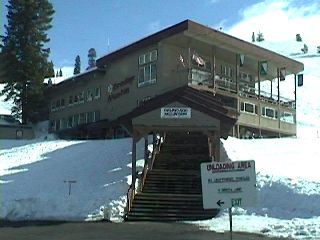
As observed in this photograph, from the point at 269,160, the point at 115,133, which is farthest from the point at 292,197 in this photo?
the point at 115,133

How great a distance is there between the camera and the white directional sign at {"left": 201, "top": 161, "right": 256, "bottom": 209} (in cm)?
1066

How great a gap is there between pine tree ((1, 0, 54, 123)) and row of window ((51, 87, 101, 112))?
6.47ft

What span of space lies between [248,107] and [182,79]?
20.6 feet

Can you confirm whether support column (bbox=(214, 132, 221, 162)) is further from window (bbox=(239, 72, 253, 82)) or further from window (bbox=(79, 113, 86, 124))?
window (bbox=(79, 113, 86, 124))

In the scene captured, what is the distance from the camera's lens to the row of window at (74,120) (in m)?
47.2

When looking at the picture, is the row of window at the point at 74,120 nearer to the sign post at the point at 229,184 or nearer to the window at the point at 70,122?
the window at the point at 70,122

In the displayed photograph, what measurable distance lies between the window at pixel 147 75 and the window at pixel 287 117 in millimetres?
12067

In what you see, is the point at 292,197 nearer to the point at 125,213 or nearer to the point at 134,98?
the point at 125,213

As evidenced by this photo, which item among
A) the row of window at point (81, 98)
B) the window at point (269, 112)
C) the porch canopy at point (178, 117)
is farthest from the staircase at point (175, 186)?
the row of window at point (81, 98)

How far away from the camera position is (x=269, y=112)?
43688 mm

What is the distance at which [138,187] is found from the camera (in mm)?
23531

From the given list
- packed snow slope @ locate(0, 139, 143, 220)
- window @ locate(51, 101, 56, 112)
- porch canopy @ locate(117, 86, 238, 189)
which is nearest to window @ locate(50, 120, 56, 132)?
window @ locate(51, 101, 56, 112)

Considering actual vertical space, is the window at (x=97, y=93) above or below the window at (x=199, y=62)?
below

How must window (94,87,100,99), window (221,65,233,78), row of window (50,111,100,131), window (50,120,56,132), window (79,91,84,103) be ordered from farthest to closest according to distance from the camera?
window (50,120,56,132) → window (79,91,84,103) → row of window (50,111,100,131) → window (94,87,100,99) → window (221,65,233,78)
